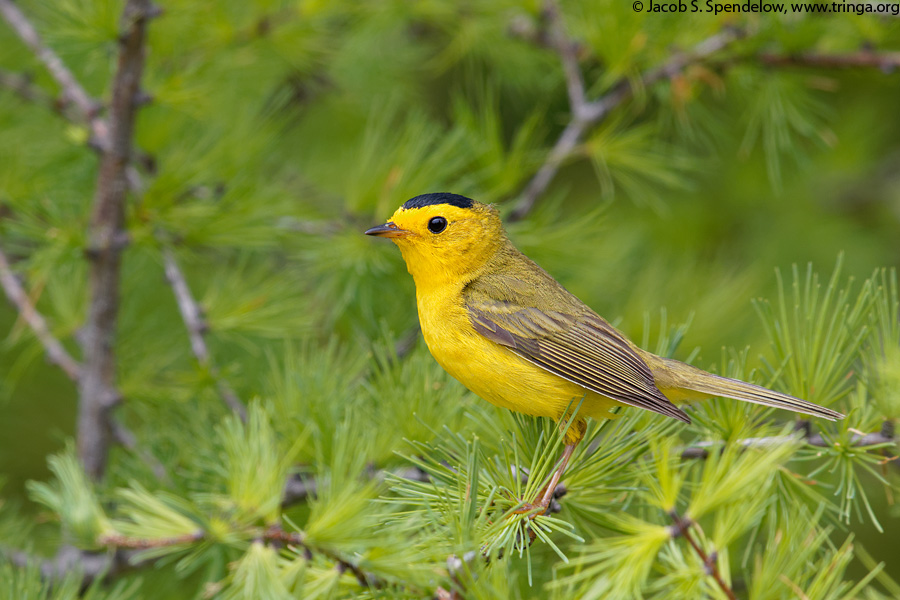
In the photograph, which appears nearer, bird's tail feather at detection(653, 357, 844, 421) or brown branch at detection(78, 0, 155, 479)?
bird's tail feather at detection(653, 357, 844, 421)

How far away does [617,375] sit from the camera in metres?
2.15

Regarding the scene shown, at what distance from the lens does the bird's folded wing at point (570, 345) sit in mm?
2121

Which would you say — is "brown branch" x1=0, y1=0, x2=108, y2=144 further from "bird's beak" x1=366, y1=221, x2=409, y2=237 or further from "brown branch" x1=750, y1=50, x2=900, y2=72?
"brown branch" x1=750, y1=50, x2=900, y2=72

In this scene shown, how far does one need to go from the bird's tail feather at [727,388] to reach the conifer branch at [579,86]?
91 cm

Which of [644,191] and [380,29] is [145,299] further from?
[644,191]

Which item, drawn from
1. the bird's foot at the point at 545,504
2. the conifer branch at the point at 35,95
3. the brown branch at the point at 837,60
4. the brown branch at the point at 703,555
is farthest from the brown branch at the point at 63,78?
the brown branch at the point at 837,60

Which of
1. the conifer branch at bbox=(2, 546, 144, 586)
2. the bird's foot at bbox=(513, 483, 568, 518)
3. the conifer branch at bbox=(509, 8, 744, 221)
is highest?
the conifer branch at bbox=(509, 8, 744, 221)

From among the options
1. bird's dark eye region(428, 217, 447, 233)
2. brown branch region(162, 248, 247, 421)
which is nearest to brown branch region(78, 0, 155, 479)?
brown branch region(162, 248, 247, 421)

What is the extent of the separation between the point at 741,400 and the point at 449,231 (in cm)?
104

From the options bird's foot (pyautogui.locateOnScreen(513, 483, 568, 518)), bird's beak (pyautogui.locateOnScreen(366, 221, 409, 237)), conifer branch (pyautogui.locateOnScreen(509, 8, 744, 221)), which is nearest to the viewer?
bird's foot (pyautogui.locateOnScreen(513, 483, 568, 518))

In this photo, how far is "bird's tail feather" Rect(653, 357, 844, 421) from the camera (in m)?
1.77

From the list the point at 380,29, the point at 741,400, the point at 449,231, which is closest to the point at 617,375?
the point at 741,400

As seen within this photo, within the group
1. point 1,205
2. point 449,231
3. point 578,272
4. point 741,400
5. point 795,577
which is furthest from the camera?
point 578,272

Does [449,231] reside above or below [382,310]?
Result: above
